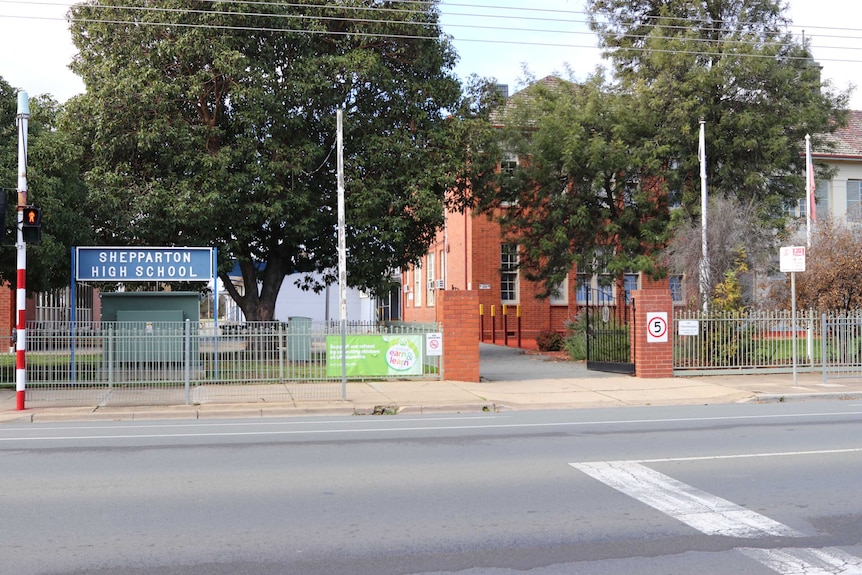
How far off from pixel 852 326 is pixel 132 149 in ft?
62.2

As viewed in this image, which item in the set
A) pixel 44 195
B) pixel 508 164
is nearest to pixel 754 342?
pixel 508 164

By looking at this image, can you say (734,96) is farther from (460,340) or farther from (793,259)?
(460,340)

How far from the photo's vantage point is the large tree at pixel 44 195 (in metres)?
17.3

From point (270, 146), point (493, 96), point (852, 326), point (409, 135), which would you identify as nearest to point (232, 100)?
point (270, 146)

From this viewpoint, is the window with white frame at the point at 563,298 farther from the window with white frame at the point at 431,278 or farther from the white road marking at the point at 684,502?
the white road marking at the point at 684,502

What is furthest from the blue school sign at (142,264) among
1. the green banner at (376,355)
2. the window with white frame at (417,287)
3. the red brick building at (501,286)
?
the window with white frame at (417,287)

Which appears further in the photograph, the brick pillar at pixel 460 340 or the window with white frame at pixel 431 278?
the window with white frame at pixel 431 278

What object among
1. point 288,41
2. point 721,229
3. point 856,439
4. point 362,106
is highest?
point 288,41

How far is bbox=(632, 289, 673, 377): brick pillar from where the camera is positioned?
19.2 metres

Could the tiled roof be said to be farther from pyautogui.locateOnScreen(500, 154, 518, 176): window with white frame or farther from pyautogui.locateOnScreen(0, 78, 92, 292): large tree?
pyautogui.locateOnScreen(0, 78, 92, 292): large tree

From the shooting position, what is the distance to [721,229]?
24.7m

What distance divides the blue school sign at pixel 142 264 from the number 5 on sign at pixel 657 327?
33.7 feet

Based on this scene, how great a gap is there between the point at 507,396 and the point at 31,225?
9.20m

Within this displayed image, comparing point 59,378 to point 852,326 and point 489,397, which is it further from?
point 852,326
